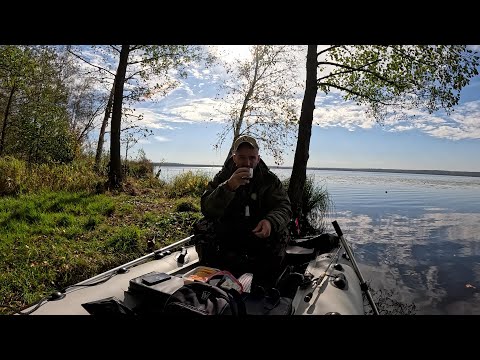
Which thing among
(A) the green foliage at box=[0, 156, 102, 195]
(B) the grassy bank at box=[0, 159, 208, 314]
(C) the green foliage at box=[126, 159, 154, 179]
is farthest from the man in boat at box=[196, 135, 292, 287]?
(C) the green foliage at box=[126, 159, 154, 179]

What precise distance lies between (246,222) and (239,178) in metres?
0.54

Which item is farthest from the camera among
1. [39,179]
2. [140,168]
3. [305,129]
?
[140,168]

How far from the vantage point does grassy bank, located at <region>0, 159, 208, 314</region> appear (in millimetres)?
4254

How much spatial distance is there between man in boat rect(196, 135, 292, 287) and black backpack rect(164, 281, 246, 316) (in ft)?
3.57

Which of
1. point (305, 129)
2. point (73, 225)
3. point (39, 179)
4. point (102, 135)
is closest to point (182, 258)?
point (73, 225)

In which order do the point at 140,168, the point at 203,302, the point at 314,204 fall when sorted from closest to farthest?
the point at 203,302, the point at 314,204, the point at 140,168

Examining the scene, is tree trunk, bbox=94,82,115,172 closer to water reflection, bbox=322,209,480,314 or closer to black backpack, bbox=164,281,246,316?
water reflection, bbox=322,209,480,314

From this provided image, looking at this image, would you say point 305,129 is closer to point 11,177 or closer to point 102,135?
point 11,177

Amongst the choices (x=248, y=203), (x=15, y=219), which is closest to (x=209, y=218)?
(x=248, y=203)

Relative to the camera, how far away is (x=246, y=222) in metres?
3.34

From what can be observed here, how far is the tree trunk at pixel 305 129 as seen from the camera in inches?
309

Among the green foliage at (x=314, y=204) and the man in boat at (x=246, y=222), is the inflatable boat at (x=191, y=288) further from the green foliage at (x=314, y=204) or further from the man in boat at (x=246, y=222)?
the green foliage at (x=314, y=204)
